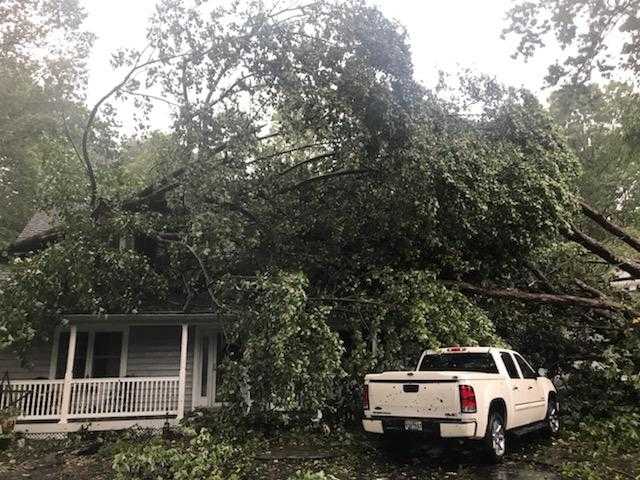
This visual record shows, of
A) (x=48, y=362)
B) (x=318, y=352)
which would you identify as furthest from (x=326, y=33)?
(x=48, y=362)

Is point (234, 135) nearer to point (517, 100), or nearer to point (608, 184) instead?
point (517, 100)

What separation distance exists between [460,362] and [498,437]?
1.60m

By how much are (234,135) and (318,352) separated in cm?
467

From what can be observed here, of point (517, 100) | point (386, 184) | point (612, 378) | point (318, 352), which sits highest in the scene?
point (517, 100)

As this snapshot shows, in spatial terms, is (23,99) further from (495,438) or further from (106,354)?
(495,438)

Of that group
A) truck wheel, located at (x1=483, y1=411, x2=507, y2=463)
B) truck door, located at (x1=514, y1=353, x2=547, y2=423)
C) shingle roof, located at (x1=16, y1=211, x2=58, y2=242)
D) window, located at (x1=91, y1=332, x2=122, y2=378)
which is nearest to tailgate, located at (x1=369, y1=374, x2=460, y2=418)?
truck wheel, located at (x1=483, y1=411, x2=507, y2=463)

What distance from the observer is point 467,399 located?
7.20 metres

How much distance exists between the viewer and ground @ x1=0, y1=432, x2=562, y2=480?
7402 mm

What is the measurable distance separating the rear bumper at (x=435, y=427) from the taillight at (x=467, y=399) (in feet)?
0.61

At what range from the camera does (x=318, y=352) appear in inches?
341

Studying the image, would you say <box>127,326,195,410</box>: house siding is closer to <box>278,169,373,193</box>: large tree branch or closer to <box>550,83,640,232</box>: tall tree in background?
<box>278,169,373,193</box>: large tree branch

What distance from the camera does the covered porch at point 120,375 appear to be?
11.4 meters

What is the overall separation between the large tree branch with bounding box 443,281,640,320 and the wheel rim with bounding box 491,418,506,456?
3.75m

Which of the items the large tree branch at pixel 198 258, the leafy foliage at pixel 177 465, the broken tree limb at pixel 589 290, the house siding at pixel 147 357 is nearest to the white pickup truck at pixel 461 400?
the leafy foliage at pixel 177 465
